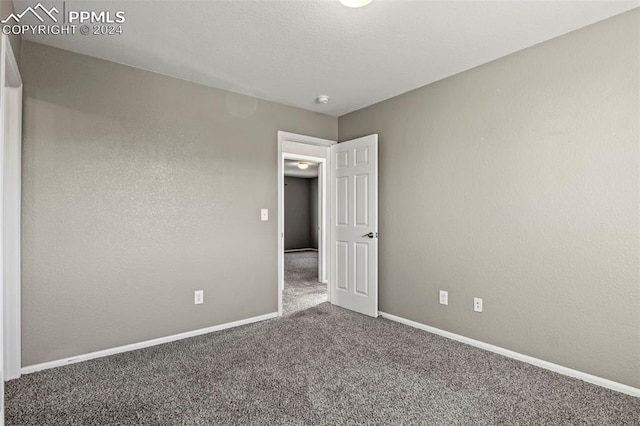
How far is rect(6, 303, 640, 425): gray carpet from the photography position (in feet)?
6.50

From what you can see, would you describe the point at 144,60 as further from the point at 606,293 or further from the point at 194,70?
the point at 606,293

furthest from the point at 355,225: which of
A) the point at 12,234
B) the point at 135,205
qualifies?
the point at 12,234

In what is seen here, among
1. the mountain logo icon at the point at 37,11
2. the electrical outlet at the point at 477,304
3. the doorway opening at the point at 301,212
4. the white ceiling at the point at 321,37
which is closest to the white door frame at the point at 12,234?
the mountain logo icon at the point at 37,11

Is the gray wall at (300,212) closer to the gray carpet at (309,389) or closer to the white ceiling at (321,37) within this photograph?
the white ceiling at (321,37)

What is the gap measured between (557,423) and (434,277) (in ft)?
5.13

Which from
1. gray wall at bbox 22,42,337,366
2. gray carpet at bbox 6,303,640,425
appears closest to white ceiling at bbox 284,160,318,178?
gray wall at bbox 22,42,337,366

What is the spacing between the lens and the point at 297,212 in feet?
36.2

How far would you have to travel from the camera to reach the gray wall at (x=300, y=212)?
1084 cm

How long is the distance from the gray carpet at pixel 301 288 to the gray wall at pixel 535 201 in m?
1.30

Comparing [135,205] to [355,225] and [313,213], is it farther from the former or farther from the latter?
[313,213]

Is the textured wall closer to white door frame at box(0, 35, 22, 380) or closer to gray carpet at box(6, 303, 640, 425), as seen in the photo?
gray carpet at box(6, 303, 640, 425)

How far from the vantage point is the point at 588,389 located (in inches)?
89.8

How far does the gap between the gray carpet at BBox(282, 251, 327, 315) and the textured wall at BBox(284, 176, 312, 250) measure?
2953mm

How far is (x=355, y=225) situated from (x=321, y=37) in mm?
2182
